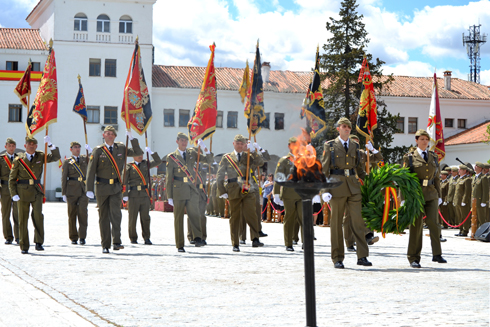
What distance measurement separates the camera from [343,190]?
30.3 feet

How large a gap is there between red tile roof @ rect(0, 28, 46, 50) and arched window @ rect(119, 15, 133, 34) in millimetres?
6067

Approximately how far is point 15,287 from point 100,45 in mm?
42540

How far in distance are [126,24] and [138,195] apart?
36.6 meters

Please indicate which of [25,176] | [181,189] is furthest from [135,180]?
[25,176]

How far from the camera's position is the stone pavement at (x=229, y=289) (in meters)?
5.40

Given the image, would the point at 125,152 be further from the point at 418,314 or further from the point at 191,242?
the point at 418,314

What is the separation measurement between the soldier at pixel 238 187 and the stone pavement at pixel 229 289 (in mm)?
717

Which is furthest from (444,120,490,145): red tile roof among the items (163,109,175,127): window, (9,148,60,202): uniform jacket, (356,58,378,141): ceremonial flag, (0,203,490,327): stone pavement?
(9,148,60,202): uniform jacket

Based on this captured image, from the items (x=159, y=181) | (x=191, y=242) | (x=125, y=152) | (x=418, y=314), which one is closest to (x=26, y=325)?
(x=418, y=314)

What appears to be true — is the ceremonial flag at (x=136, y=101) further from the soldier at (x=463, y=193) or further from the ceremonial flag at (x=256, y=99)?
the soldier at (x=463, y=193)

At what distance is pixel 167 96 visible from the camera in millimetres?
49469

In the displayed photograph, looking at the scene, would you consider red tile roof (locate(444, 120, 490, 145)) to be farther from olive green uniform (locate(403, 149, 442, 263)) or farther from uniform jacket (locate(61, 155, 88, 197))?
olive green uniform (locate(403, 149, 442, 263))

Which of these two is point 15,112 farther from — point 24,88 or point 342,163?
point 342,163

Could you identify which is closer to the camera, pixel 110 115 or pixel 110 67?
pixel 110 115
